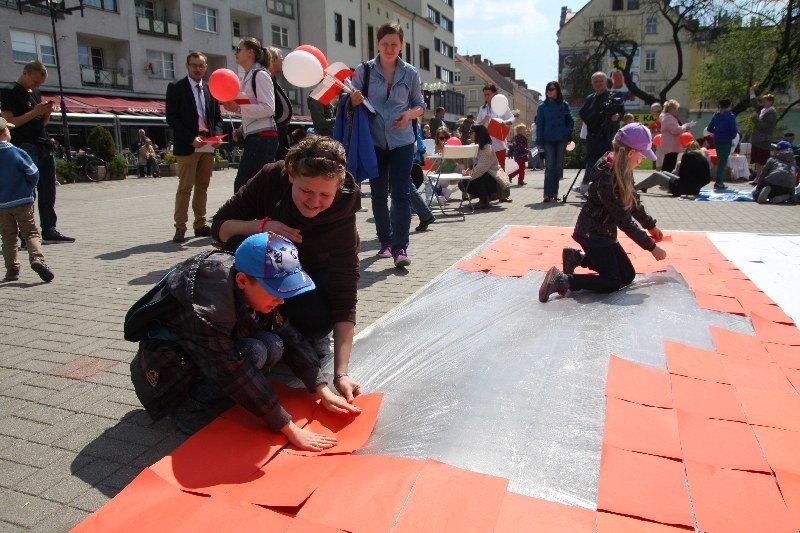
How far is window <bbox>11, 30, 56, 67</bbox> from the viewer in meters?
23.1

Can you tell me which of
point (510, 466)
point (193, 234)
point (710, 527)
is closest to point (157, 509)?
point (510, 466)

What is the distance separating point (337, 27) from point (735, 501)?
129 feet

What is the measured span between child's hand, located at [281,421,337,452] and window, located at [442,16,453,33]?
195 feet

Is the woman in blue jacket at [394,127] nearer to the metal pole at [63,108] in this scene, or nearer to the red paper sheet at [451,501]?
the red paper sheet at [451,501]

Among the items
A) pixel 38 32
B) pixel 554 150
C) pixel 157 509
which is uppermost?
pixel 38 32

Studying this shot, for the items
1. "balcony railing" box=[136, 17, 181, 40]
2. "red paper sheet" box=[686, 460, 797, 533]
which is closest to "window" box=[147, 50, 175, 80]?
"balcony railing" box=[136, 17, 181, 40]

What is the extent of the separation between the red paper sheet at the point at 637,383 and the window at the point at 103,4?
28755 mm

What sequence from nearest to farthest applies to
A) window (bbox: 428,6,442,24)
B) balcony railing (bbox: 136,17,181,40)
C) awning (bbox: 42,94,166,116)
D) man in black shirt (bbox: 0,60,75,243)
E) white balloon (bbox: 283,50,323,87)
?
white balloon (bbox: 283,50,323,87), man in black shirt (bbox: 0,60,75,243), awning (bbox: 42,94,166,116), balcony railing (bbox: 136,17,181,40), window (bbox: 428,6,442,24)

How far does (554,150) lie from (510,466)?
7.71 m

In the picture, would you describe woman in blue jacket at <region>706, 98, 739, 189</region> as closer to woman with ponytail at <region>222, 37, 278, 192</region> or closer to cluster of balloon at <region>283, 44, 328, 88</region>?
woman with ponytail at <region>222, 37, 278, 192</region>

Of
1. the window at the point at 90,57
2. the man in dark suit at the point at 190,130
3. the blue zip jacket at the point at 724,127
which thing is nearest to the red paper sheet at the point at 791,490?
the man in dark suit at the point at 190,130

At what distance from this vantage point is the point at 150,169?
2120 cm

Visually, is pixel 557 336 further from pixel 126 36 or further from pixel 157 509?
pixel 126 36

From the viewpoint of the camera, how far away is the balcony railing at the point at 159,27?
2755 cm
